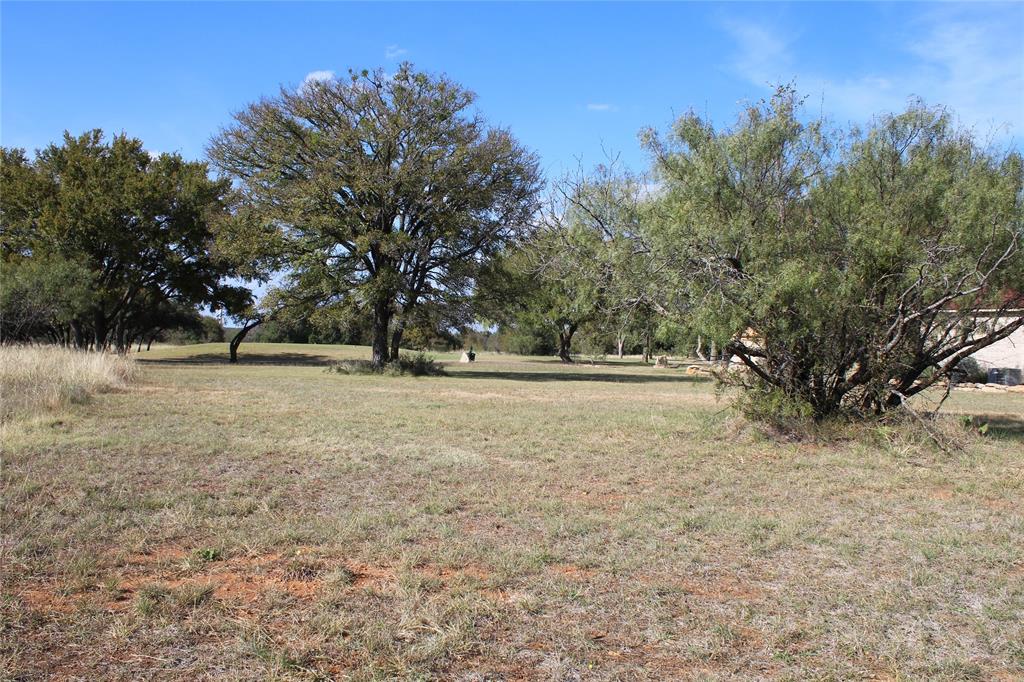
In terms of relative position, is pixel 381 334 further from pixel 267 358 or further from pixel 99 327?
pixel 99 327

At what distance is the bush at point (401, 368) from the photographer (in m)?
28.1

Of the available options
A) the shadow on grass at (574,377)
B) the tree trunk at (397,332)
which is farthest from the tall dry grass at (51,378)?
the shadow on grass at (574,377)

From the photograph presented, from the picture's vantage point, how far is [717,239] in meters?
9.30

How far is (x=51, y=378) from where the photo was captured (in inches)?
500

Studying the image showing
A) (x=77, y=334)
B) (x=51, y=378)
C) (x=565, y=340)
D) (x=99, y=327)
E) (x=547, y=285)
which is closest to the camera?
(x=51, y=378)

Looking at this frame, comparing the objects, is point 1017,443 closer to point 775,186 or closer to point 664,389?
point 775,186

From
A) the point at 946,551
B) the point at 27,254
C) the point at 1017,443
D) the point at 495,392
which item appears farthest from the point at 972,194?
the point at 27,254

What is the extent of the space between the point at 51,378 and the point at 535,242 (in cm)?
997

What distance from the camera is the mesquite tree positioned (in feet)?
30.2

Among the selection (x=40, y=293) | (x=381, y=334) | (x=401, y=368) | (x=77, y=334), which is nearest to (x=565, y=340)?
(x=381, y=334)

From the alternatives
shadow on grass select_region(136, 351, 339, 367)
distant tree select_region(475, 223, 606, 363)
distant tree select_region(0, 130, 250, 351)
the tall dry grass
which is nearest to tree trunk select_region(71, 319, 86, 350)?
distant tree select_region(0, 130, 250, 351)

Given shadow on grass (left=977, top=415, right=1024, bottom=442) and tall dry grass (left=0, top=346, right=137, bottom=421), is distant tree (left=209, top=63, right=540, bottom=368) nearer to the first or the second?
tall dry grass (left=0, top=346, right=137, bottom=421)

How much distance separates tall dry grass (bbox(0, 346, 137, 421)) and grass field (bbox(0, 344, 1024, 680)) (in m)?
1.12

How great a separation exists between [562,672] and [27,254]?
3857cm
